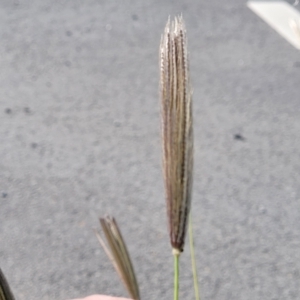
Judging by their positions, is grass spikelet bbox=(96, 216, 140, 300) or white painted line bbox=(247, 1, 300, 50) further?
white painted line bbox=(247, 1, 300, 50)

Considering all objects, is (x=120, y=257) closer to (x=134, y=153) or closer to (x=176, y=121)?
(x=176, y=121)

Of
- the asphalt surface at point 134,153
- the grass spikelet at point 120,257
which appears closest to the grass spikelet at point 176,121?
the grass spikelet at point 120,257

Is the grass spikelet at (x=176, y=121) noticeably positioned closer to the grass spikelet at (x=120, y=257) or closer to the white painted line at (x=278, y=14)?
the grass spikelet at (x=120, y=257)

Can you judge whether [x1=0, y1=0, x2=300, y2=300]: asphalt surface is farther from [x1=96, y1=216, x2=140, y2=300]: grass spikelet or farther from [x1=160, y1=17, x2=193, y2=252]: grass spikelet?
[x1=160, y1=17, x2=193, y2=252]: grass spikelet

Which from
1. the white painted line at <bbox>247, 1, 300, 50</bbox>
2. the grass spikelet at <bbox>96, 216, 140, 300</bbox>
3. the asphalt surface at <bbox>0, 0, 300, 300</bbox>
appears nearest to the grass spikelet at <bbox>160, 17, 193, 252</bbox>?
the grass spikelet at <bbox>96, 216, 140, 300</bbox>

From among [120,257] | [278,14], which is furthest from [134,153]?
[120,257]
